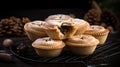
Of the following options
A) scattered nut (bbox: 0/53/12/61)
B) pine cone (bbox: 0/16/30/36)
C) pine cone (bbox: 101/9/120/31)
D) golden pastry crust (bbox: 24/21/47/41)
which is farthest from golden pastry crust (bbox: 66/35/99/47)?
pine cone (bbox: 101/9/120/31)

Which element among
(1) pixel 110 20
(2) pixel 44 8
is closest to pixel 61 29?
(1) pixel 110 20

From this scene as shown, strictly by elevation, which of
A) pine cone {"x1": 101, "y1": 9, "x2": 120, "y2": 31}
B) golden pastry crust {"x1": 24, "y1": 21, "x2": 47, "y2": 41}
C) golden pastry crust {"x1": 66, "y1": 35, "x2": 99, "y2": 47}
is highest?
golden pastry crust {"x1": 24, "y1": 21, "x2": 47, "y2": 41}

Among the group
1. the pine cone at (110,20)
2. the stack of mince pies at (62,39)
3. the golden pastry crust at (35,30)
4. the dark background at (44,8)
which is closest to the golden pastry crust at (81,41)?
the stack of mince pies at (62,39)

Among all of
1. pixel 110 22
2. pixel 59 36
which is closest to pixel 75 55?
pixel 59 36

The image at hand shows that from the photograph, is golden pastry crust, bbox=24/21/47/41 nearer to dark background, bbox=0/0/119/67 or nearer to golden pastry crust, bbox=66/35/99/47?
golden pastry crust, bbox=66/35/99/47

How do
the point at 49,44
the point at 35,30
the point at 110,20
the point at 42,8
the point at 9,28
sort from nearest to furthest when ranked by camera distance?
the point at 49,44 → the point at 35,30 → the point at 9,28 → the point at 110,20 → the point at 42,8

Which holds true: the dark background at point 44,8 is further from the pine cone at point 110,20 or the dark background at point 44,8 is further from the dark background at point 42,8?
the pine cone at point 110,20

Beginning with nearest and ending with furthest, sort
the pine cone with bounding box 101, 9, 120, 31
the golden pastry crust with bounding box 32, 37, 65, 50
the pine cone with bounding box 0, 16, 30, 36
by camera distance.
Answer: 1. the golden pastry crust with bounding box 32, 37, 65, 50
2. the pine cone with bounding box 0, 16, 30, 36
3. the pine cone with bounding box 101, 9, 120, 31

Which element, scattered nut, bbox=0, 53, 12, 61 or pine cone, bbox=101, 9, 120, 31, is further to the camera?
pine cone, bbox=101, 9, 120, 31

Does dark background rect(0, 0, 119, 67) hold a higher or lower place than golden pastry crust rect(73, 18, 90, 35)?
lower

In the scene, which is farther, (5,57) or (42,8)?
(42,8)

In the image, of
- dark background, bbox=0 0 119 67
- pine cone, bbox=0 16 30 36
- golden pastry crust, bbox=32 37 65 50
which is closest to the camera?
golden pastry crust, bbox=32 37 65 50

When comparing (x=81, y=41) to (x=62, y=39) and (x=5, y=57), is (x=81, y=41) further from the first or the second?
(x=5, y=57)
